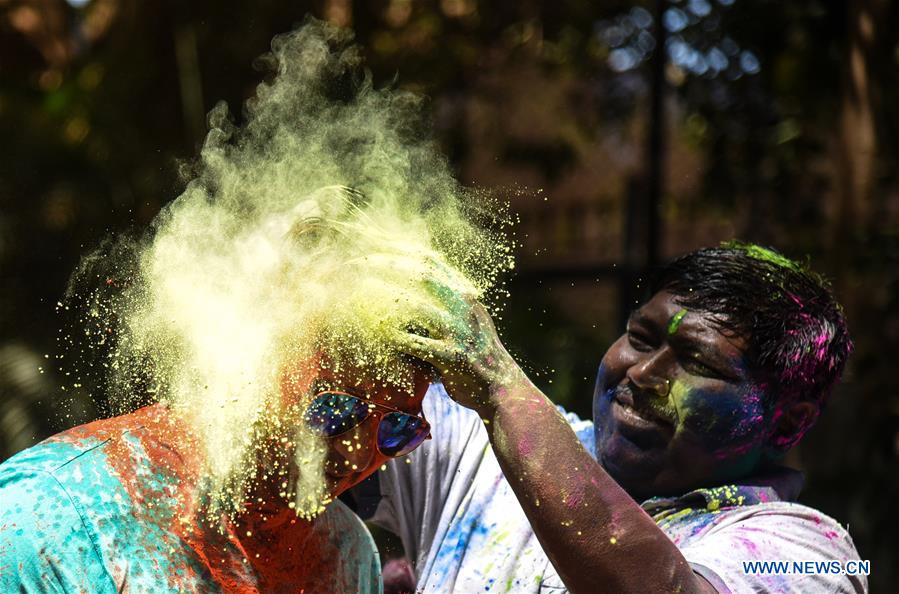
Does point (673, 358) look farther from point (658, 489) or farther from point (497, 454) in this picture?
point (497, 454)

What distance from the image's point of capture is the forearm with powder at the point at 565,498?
1725 mm

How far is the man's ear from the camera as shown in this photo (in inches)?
95.7

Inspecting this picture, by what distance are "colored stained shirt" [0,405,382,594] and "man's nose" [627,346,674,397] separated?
2.67 feet

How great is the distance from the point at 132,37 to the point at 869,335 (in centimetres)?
492

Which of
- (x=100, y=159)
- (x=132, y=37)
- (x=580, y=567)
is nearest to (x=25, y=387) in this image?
(x=100, y=159)

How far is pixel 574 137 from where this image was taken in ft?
24.6

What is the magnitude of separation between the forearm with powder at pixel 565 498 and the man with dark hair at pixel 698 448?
9.1 inches

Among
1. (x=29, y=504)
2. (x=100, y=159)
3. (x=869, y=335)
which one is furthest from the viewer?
(x=100, y=159)

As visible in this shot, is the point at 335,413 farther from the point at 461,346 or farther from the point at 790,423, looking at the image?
the point at 790,423

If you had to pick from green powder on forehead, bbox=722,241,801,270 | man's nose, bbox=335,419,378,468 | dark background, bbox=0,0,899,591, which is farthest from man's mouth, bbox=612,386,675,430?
dark background, bbox=0,0,899,591

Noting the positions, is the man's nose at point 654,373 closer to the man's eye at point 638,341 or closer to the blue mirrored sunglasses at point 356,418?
Result: the man's eye at point 638,341

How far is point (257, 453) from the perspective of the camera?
178 centimetres

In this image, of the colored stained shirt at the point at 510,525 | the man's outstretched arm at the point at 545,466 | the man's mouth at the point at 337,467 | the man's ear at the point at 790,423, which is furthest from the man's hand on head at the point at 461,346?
the man's ear at the point at 790,423

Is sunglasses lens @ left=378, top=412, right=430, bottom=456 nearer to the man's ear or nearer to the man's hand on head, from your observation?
the man's hand on head
